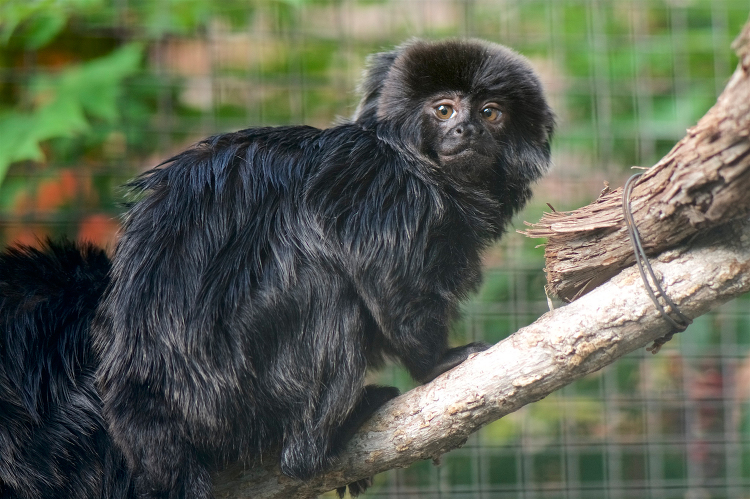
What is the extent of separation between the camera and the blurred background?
404 cm

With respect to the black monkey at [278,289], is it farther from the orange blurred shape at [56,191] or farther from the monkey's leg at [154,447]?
the orange blurred shape at [56,191]

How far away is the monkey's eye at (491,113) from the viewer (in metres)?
2.54

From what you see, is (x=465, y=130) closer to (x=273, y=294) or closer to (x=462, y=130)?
(x=462, y=130)

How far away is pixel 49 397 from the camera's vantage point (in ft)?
6.78

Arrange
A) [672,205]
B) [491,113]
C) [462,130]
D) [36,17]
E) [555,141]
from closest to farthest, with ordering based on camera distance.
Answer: [672,205]
[462,130]
[491,113]
[36,17]
[555,141]

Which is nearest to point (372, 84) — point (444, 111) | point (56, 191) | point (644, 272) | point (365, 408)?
point (444, 111)

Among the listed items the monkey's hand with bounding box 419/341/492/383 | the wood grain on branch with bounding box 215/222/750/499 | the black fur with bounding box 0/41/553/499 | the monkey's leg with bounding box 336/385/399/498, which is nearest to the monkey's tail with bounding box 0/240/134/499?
the black fur with bounding box 0/41/553/499

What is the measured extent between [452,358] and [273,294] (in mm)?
565

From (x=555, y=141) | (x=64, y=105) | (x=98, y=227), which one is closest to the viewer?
(x=64, y=105)

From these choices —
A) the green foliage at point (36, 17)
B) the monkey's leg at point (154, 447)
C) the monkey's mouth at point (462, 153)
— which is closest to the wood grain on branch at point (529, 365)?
the monkey's leg at point (154, 447)

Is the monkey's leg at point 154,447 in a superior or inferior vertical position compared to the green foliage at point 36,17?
inferior

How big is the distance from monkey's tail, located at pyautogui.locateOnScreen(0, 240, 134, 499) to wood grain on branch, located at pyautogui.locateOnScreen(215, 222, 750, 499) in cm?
35

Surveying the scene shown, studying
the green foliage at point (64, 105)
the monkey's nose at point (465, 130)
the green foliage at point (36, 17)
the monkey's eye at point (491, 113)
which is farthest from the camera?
the green foliage at point (64, 105)

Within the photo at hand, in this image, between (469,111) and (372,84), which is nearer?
(469,111)
